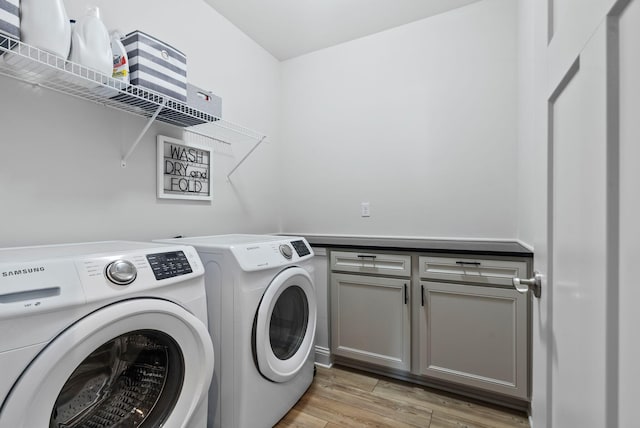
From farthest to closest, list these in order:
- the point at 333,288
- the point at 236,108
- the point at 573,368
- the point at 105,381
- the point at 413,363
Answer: the point at 236,108 < the point at 333,288 < the point at 413,363 < the point at 105,381 < the point at 573,368

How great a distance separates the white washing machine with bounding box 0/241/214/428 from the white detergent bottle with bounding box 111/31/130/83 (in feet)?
2.39

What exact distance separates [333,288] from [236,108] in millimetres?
1505

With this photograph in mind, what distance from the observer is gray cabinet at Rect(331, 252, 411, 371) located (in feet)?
6.15

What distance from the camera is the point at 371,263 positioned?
1.97 meters

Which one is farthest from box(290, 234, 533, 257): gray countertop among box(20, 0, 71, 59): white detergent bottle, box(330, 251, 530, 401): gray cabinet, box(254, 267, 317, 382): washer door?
box(20, 0, 71, 59): white detergent bottle

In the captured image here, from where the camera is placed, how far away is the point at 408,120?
2.27m

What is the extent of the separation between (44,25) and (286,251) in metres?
1.25

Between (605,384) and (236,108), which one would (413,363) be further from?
(236,108)

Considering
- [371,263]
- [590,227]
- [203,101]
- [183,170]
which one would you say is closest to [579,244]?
[590,227]

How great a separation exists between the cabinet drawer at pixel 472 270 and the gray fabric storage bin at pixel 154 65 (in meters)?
1.64

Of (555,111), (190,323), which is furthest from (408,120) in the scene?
(190,323)

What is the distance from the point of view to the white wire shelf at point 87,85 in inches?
Answer: 39.5
